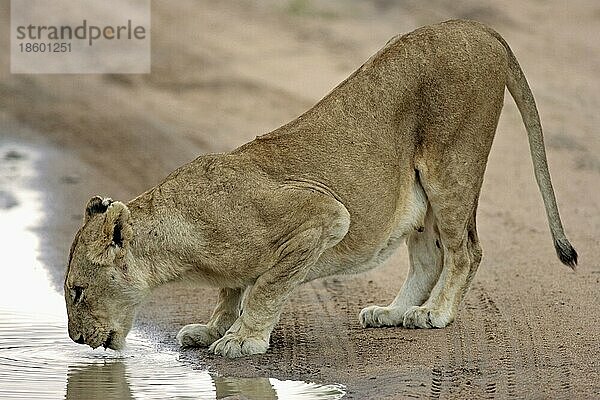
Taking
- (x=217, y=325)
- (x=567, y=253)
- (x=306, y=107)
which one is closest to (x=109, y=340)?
(x=217, y=325)

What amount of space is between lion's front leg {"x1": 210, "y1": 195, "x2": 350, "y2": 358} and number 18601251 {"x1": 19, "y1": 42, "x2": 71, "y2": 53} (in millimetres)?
11911

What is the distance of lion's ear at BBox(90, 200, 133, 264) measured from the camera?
23.9 feet

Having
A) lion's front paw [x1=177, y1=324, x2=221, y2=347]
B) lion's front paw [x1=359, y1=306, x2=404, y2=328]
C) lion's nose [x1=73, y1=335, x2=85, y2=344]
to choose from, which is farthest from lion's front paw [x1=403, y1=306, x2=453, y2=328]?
lion's nose [x1=73, y1=335, x2=85, y2=344]

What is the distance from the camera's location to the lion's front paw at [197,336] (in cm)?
782

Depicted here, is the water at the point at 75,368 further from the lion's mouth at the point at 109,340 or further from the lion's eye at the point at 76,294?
the lion's eye at the point at 76,294

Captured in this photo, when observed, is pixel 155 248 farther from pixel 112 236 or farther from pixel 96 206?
pixel 96 206

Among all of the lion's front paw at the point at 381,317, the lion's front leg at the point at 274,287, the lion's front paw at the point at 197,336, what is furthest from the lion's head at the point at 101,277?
the lion's front paw at the point at 381,317

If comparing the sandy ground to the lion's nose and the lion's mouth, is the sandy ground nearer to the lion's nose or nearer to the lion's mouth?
the lion's mouth

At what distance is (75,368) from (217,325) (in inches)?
A: 38.2

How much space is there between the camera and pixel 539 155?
8.46m

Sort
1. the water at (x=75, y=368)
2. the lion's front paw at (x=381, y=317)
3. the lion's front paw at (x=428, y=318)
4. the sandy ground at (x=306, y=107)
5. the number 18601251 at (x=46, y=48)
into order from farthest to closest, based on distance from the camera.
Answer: the number 18601251 at (x=46, y=48), the lion's front paw at (x=381, y=317), the lion's front paw at (x=428, y=318), the sandy ground at (x=306, y=107), the water at (x=75, y=368)

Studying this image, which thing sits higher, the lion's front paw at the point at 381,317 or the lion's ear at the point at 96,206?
the lion's ear at the point at 96,206

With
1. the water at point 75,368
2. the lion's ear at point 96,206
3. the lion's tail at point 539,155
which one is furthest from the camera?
the lion's tail at point 539,155

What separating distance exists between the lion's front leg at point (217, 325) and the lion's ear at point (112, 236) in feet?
2.50
